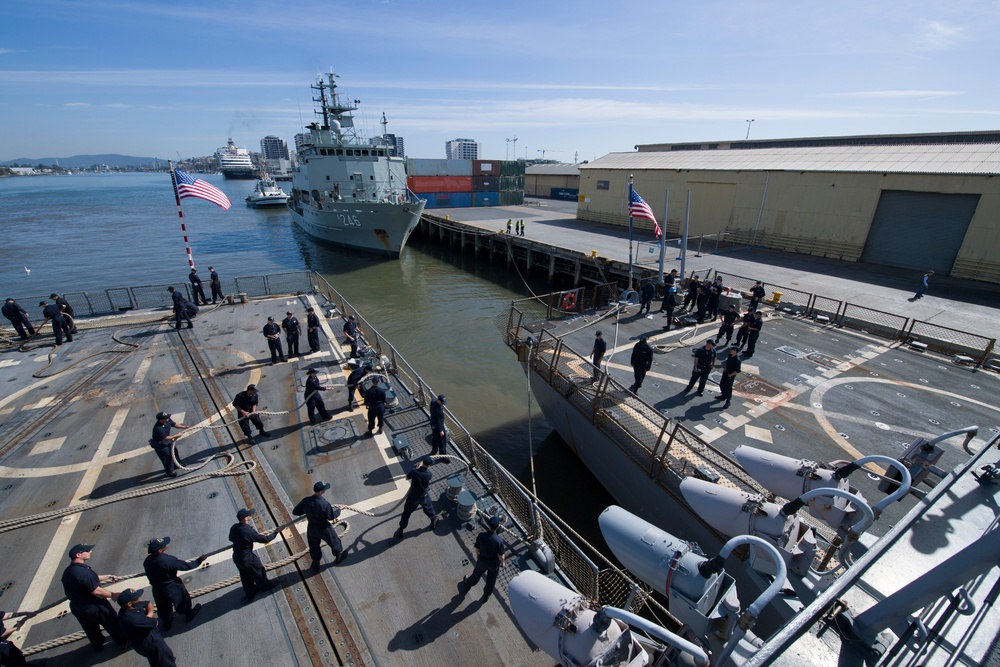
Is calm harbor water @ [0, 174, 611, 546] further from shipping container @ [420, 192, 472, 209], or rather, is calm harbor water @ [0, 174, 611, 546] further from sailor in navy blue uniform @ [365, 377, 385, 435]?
shipping container @ [420, 192, 472, 209]

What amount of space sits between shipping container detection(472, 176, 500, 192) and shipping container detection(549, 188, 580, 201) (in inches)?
753

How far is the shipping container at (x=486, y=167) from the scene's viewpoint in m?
69.5

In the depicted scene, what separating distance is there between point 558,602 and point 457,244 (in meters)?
46.2

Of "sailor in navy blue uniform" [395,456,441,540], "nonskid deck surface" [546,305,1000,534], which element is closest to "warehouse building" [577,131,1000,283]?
"nonskid deck surface" [546,305,1000,534]

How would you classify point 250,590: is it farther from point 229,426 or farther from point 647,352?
point 647,352

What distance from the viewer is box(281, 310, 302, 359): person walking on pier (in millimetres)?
13445

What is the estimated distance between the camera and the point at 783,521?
4379mm

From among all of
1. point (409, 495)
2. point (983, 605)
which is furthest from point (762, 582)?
point (409, 495)

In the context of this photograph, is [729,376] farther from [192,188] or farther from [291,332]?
[192,188]

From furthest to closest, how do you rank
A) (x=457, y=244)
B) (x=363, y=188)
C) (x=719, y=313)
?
(x=457, y=244), (x=363, y=188), (x=719, y=313)

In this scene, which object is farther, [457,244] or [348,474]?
[457,244]

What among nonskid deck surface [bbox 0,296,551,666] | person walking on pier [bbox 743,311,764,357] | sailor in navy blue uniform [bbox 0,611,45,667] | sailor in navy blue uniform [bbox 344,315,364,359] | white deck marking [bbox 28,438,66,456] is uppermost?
person walking on pier [bbox 743,311,764,357]

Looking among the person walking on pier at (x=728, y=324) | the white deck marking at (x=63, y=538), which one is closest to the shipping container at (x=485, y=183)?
the person walking on pier at (x=728, y=324)

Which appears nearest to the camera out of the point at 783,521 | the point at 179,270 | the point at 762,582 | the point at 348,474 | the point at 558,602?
the point at 558,602
